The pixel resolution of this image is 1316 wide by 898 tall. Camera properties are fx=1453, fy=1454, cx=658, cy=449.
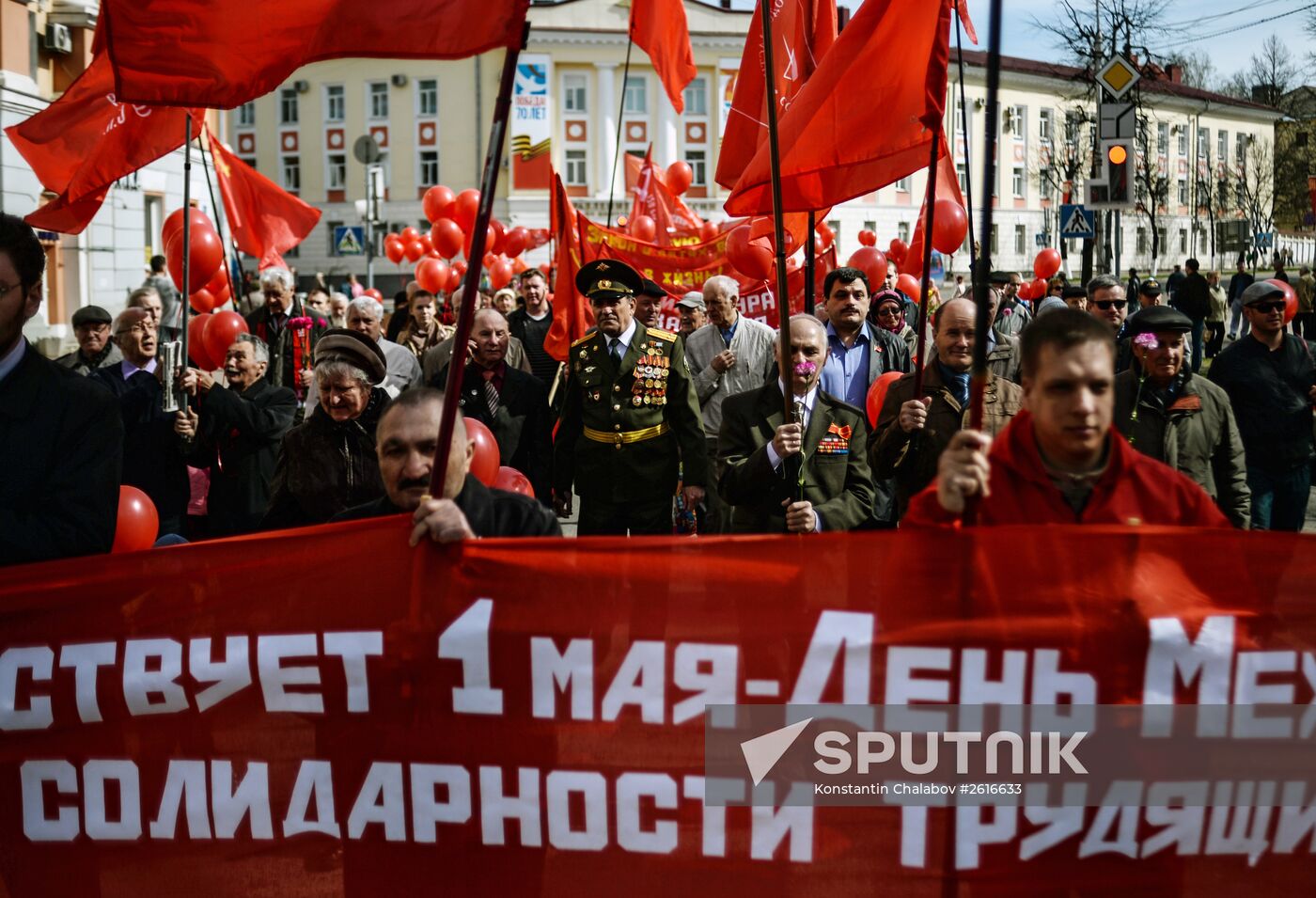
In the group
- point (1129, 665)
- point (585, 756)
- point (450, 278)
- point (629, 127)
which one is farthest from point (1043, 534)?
point (629, 127)

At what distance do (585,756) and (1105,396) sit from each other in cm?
145

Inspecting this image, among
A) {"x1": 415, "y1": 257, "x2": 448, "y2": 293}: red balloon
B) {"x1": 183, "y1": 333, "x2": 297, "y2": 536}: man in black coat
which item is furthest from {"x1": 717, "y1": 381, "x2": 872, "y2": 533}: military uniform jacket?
{"x1": 415, "y1": 257, "x2": 448, "y2": 293}: red balloon

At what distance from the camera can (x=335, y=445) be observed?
516 cm

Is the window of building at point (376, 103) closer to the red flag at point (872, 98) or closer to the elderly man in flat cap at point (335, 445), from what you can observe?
the red flag at point (872, 98)

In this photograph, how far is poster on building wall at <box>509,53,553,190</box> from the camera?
61.8m

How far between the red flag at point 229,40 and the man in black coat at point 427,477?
0.93 metres

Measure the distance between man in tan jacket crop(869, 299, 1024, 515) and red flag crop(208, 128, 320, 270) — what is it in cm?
613

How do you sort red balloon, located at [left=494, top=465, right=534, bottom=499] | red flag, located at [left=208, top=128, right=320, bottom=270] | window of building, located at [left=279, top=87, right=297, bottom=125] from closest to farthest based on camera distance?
red balloon, located at [left=494, top=465, right=534, bottom=499]
red flag, located at [left=208, top=128, right=320, bottom=270]
window of building, located at [left=279, top=87, right=297, bottom=125]

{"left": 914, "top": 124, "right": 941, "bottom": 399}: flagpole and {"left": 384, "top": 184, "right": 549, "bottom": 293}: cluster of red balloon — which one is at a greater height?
{"left": 384, "top": 184, "right": 549, "bottom": 293}: cluster of red balloon

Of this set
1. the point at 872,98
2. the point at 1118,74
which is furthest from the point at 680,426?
the point at 1118,74

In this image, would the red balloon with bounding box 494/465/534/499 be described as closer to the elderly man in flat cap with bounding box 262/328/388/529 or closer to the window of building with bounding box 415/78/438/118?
the elderly man in flat cap with bounding box 262/328/388/529

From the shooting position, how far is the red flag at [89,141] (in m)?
7.57

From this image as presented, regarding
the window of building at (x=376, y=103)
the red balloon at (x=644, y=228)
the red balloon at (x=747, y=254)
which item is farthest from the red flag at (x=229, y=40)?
the window of building at (x=376, y=103)

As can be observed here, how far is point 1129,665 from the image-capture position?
3.22 metres
